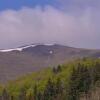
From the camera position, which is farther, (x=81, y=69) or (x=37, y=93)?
(x=37, y=93)

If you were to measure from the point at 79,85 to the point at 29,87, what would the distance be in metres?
59.8

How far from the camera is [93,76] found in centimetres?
12438

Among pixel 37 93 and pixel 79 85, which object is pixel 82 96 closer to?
pixel 79 85

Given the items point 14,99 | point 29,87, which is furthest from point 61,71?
point 14,99

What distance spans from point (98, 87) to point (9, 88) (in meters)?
78.9

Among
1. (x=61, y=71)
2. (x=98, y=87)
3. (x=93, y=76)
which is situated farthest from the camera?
(x=61, y=71)

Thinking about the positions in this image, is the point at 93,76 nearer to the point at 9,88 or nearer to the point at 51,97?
the point at 51,97

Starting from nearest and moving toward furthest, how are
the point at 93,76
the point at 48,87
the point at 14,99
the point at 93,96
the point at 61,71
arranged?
the point at 93,96
the point at 93,76
the point at 48,87
the point at 14,99
the point at 61,71

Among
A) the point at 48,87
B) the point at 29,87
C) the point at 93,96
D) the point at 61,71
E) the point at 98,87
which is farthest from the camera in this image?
the point at 61,71

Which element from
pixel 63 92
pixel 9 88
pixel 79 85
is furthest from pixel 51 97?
pixel 9 88

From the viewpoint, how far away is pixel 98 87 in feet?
374

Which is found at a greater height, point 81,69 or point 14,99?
point 81,69

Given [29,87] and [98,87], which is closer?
[98,87]

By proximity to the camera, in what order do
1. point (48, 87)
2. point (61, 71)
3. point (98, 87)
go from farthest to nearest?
point (61, 71) < point (48, 87) < point (98, 87)
